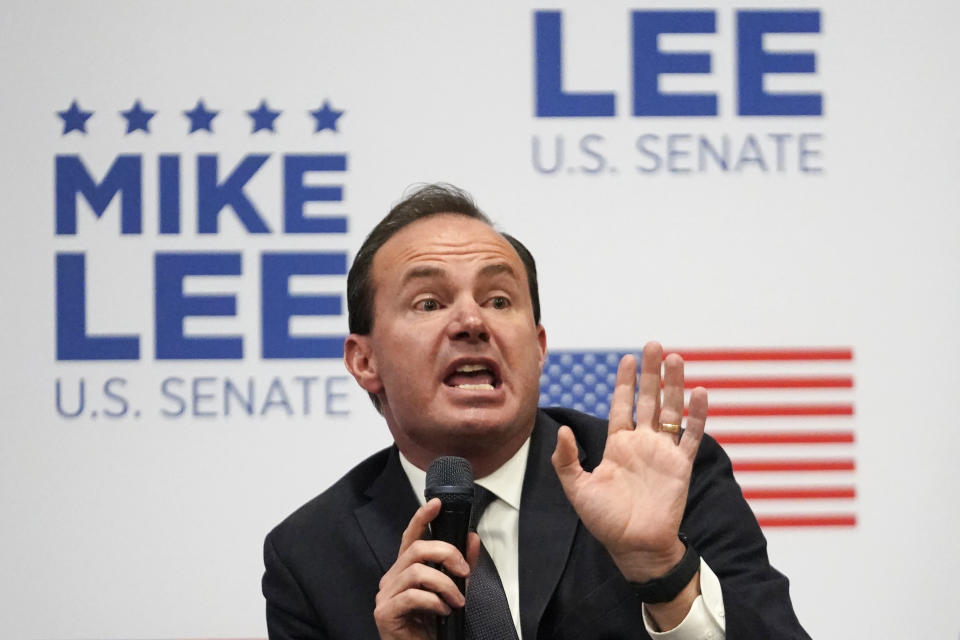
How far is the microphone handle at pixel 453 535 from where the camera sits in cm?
181

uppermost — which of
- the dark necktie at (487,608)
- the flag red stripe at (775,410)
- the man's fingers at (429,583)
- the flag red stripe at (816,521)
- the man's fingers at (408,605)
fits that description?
the flag red stripe at (775,410)

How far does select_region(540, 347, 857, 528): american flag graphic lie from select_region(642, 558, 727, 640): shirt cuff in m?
1.31

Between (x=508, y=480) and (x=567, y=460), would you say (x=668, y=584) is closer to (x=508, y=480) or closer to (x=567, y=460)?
(x=567, y=460)

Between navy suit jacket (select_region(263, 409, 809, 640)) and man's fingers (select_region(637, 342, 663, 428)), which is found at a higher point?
man's fingers (select_region(637, 342, 663, 428))

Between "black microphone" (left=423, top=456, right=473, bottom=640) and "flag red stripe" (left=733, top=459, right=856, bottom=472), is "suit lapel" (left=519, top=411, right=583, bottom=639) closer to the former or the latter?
"black microphone" (left=423, top=456, right=473, bottom=640)

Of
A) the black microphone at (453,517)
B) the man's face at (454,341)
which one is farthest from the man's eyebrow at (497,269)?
the black microphone at (453,517)

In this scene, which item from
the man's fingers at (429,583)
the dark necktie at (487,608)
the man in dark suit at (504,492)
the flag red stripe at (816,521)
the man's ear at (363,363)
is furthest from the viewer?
the flag red stripe at (816,521)

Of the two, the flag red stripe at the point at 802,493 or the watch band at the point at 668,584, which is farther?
the flag red stripe at the point at 802,493

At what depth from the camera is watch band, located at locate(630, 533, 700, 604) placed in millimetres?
1859

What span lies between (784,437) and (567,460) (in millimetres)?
1512

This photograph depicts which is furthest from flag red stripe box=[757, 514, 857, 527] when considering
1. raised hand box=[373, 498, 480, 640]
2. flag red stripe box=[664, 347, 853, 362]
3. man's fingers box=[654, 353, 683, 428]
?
raised hand box=[373, 498, 480, 640]

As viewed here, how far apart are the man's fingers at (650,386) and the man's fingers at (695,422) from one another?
2.9 inches

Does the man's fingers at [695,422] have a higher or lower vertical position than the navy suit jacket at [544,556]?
higher

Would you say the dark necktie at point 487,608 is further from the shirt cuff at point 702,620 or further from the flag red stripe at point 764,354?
the flag red stripe at point 764,354
